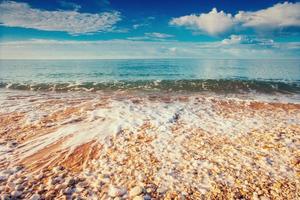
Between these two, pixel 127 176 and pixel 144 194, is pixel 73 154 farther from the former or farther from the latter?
pixel 144 194

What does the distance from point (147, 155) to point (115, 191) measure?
83.0 inches

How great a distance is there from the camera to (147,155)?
24.1 feet

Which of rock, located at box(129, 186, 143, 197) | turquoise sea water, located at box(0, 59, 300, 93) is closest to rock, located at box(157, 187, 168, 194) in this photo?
rock, located at box(129, 186, 143, 197)

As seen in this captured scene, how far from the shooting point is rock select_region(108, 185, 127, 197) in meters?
5.36

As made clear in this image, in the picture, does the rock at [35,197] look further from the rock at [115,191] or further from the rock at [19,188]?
the rock at [115,191]

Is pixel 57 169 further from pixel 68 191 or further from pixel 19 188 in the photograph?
pixel 68 191

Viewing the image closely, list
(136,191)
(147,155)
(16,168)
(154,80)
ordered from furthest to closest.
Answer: (154,80), (147,155), (16,168), (136,191)

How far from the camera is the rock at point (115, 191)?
5355 mm

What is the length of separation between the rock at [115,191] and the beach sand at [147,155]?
25mm

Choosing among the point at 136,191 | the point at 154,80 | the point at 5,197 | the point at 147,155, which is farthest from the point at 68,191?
the point at 154,80

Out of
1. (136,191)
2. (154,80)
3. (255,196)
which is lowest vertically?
(154,80)

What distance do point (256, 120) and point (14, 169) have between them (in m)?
10.9

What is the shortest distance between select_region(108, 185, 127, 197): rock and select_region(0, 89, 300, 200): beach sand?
25 mm

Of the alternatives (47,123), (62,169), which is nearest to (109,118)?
(47,123)
